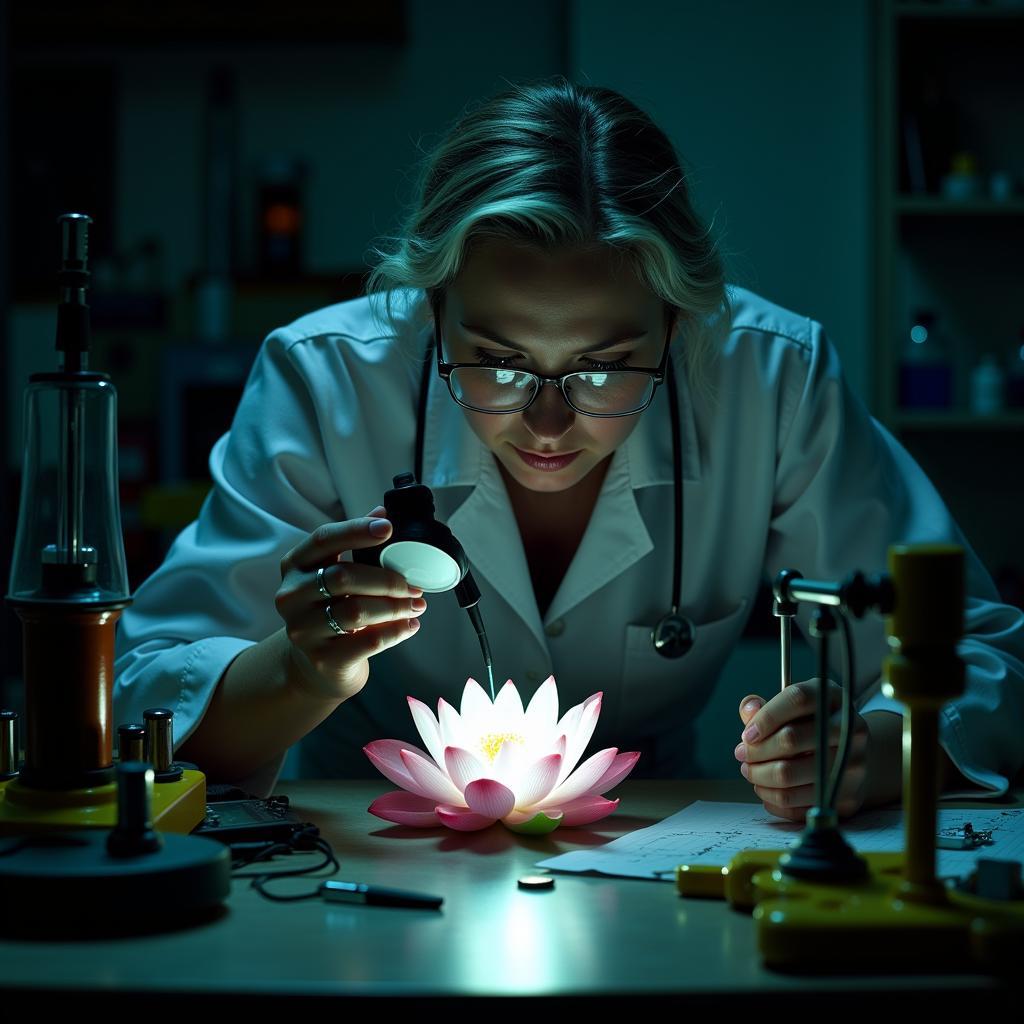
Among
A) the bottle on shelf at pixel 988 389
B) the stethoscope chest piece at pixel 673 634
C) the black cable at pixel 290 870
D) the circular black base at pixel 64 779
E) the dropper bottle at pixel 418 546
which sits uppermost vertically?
the bottle on shelf at pixel 988 389

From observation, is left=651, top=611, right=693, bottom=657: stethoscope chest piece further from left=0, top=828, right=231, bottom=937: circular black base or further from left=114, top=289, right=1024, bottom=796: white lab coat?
left=0, top=828, right=231, bottom=937: circular black base

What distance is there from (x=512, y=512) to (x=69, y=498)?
651mm

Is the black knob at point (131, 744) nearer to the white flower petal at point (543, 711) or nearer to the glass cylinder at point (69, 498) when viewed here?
the glass cylinder at point (69, 498)

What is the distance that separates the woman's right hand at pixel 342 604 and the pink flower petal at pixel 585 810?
8.7 inches

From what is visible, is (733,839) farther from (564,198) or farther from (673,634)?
(564,198)

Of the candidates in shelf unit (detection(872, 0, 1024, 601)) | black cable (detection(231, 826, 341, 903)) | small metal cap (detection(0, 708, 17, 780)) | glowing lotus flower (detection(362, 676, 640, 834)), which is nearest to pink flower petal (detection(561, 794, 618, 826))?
glowing lotus flower (detection(362, 676, 640, 834))

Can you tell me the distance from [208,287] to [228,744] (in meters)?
2.19

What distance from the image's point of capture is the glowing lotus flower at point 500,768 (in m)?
1.12

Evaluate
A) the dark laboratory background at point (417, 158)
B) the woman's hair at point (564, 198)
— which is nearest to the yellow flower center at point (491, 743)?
the woman's hair at point (564, 198)

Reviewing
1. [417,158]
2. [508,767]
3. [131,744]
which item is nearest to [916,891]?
[508,767]

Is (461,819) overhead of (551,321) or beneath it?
beneath

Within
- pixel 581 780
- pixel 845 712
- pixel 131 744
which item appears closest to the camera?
pixel 845 712

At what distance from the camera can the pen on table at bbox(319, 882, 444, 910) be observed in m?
0.93

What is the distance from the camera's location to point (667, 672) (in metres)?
1.64
